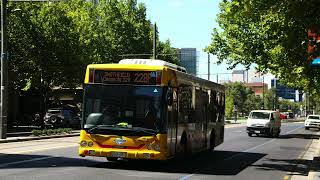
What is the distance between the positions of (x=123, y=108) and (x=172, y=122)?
1.54 m

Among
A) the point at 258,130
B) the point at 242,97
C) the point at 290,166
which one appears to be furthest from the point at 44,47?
the point at 242,97

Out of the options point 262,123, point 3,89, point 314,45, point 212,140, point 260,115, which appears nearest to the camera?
point 314,45

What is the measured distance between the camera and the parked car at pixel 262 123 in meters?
40.7

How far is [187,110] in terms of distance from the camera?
17.6 m

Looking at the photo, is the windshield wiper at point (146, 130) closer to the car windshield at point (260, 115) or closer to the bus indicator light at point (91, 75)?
the bus indicator light at point (91, 75)

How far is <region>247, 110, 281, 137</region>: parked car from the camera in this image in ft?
133

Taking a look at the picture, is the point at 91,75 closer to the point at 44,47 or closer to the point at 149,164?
the point at 149,164

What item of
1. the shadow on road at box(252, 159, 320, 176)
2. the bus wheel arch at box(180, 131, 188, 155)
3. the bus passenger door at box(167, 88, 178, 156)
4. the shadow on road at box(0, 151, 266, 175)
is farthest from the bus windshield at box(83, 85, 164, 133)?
the shadow on road at box(252, 159, 320, 176)

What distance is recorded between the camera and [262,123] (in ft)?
134

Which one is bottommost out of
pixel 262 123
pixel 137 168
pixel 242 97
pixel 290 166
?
pixel 290 166

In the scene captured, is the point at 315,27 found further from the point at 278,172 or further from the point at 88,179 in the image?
the point at 88,179

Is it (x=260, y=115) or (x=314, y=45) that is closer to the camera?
(x=314, y=45)

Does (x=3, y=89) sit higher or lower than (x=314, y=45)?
lower

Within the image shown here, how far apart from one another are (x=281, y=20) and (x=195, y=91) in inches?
141
